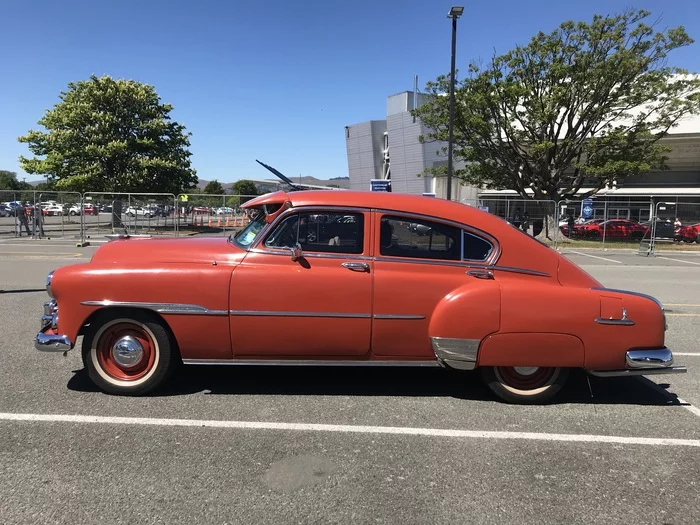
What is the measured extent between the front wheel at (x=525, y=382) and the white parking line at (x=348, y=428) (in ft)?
1.69

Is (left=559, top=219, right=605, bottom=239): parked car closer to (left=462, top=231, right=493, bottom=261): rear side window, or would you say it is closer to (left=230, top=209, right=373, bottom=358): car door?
(left=462, top=231, right=493, bottom=261): rear side window

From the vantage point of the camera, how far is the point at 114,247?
420cm

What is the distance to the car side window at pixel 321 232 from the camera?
3.96 metres

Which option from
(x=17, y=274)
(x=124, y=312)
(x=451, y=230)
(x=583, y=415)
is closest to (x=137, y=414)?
(x=124, y=312)

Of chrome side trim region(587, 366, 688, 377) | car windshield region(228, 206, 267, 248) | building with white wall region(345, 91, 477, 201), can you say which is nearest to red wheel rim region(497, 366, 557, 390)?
chrome side trim region(587, 366, 688, 377)

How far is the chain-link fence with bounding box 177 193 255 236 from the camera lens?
24984 mm

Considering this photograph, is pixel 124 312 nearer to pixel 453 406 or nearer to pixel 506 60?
pixel 453 406

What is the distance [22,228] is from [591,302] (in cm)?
2673

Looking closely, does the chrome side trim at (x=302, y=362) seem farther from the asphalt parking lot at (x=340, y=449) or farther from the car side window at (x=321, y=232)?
the car side window at (x=321, y=232)

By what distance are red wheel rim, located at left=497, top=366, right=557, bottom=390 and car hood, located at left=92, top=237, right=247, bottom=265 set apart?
2343 mm

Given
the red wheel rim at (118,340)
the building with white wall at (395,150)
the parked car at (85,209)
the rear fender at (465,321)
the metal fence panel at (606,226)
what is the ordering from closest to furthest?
the rear fender at (465,321)
the red wheel rim at (118,340)
the parked car at (85,209)
the metal fence panel at (606,226)
the building with white wall at (395,150)

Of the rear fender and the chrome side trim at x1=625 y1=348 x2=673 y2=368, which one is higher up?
the rear fender

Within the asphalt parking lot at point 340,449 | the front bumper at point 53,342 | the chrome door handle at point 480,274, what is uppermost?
the chrome door handle at point 480,274

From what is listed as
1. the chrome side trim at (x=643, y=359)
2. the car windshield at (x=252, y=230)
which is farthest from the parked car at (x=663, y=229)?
the car windshield at (x=252, y=230)
